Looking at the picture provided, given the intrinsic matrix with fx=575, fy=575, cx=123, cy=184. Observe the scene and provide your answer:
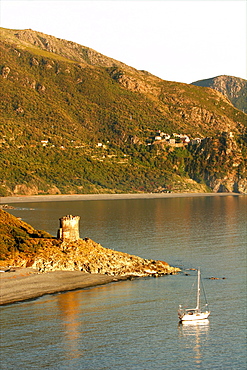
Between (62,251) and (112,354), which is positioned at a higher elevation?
(62,251)

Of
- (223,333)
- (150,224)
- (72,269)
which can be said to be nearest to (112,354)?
(223,333)

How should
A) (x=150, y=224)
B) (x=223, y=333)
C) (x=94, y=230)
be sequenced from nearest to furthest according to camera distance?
(x=223, y=333)
(x=94, y=230)
(x=150, y=224)

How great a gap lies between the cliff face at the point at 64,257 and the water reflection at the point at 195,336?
16211mm

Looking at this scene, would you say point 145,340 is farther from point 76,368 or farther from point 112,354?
point 76,368

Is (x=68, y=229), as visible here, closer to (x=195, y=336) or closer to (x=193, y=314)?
(x=193, y=314)

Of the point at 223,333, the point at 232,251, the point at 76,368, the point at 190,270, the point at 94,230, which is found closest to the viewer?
the point at 76,368

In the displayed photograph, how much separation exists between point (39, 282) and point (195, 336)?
17.6 m

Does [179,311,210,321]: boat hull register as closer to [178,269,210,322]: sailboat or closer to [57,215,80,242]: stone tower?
[178,269,210,322]: sailboat

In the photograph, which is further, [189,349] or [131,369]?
[189,349]

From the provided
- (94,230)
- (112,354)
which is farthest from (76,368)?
(94,230)

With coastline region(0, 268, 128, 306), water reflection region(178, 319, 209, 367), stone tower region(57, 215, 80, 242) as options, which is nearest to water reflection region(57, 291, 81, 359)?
coastline region(0, 268, 128, 306)

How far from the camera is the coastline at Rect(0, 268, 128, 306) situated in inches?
2015

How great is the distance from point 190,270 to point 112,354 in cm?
2720

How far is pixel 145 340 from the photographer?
41.4 meters
